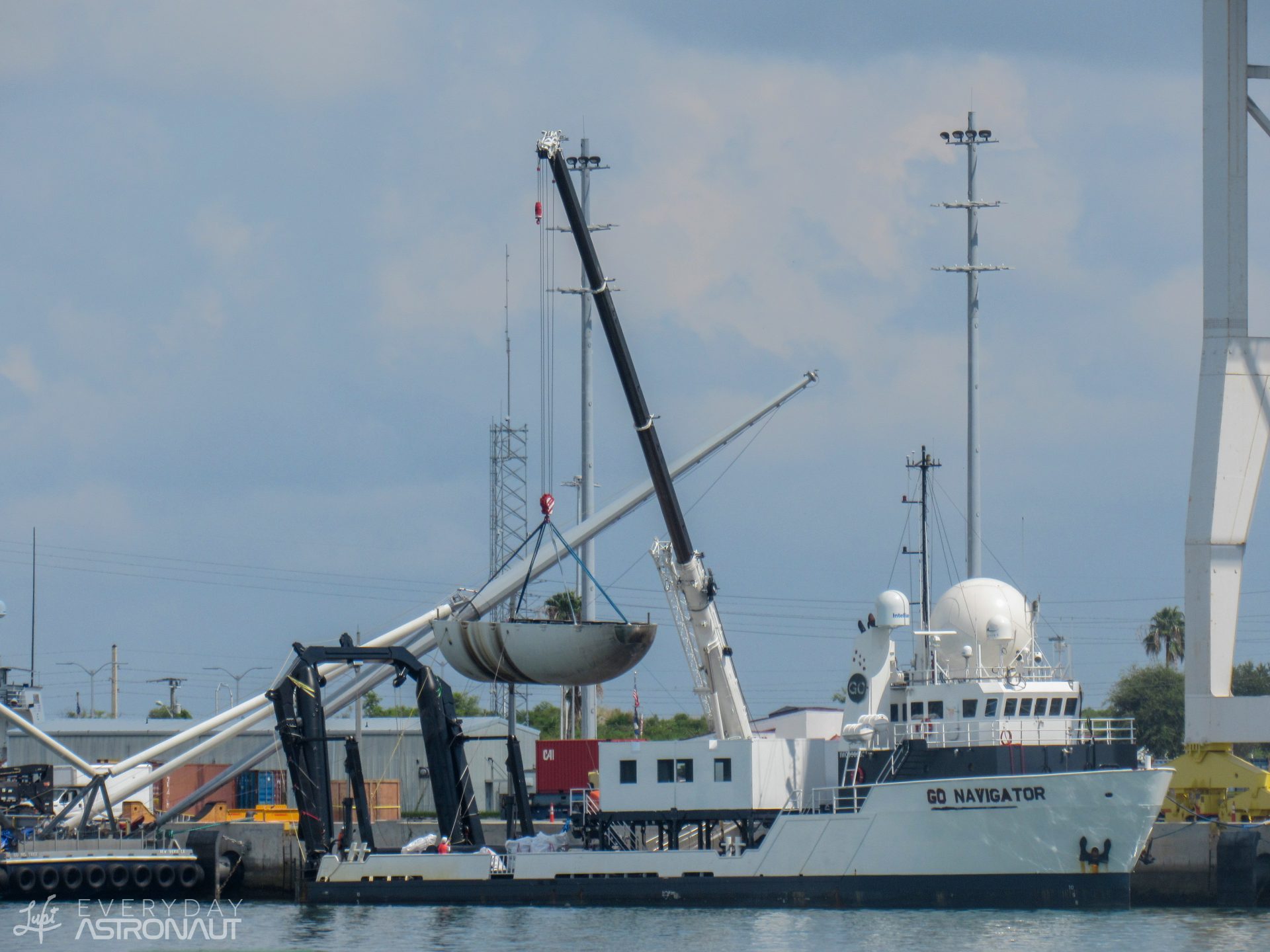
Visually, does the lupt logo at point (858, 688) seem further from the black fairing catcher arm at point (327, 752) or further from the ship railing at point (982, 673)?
the black fairing catcher arm at point (327, 752)

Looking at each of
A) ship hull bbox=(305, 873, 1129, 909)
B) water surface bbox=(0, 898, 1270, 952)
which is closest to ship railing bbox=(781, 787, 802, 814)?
ship hull bbox=(305, 873, 1129, 909)

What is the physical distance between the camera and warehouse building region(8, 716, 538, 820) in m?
64.4

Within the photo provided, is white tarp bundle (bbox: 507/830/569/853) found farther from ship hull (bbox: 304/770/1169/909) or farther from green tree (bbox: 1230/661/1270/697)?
green tree (bbox: 1230/661/1270/697)

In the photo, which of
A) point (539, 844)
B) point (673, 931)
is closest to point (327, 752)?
point (539, 844)

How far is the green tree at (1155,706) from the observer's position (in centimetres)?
8875

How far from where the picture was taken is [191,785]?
68375mm

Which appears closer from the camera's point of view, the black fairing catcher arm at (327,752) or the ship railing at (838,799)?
the ship railing at (838,799)

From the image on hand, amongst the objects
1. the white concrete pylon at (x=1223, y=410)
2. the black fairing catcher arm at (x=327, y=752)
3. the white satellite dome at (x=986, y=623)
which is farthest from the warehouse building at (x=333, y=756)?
the white concrete pylon at (x=1223, y=410)

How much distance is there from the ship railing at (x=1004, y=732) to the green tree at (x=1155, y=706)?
53.3 metres

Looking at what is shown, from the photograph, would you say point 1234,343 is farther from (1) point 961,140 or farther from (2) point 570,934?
(2) point 570,934

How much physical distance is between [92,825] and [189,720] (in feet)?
101

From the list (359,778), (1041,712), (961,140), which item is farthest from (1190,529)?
(359,778)

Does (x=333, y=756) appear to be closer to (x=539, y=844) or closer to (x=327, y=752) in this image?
(x=327, y=752)

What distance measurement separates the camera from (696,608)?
38.8 metres
